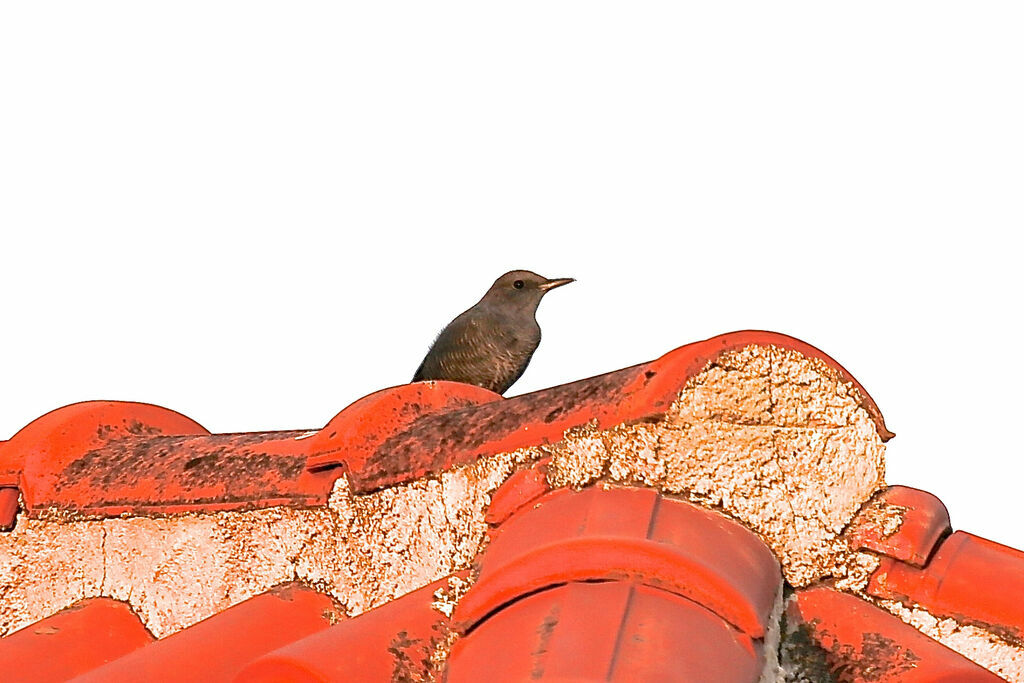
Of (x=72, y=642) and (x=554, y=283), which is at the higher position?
(x=554, y=283)

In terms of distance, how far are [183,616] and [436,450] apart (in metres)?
0.56

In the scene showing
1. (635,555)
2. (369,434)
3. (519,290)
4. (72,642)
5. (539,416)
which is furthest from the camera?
(519,290)

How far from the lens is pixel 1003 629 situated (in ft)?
4.87

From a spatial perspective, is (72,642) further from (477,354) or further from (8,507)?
(477,354)

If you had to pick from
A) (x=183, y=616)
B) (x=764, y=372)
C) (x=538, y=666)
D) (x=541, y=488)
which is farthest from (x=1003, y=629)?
Result: (x=183, y=616)

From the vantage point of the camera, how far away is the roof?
1.20m

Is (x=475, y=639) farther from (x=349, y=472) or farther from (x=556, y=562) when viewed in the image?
(x=349, y=472)

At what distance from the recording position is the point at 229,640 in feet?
5.20

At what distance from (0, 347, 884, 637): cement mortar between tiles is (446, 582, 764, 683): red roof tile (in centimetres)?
26

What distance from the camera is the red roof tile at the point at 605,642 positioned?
1.03 meters

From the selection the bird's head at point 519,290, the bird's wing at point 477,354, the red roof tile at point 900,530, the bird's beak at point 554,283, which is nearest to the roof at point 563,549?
the red roof tile at point 900,530

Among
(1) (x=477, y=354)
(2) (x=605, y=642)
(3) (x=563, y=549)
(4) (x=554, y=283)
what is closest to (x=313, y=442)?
(3) (x=563, y=549)

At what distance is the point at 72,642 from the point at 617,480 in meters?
1.00

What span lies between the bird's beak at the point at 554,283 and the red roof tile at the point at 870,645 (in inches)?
136
